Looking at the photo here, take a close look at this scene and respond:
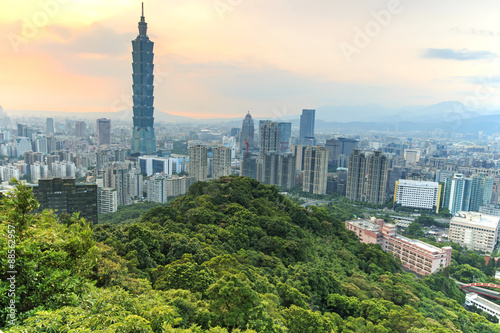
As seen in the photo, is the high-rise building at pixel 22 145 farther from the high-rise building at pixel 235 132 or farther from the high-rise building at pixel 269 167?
the high-rise building at pixel 235 132

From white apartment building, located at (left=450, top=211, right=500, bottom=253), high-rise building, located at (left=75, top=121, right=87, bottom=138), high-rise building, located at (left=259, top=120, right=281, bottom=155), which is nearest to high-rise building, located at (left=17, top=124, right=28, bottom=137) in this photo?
high-rise building, located at (left=75, top=121, right=87, bottom=138)

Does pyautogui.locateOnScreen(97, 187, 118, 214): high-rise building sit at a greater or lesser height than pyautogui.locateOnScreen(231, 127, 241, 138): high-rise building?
lesser

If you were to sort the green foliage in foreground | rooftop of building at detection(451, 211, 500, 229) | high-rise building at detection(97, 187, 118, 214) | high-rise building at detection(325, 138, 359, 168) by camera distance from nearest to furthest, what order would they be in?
the green foliage in foreground, rooftop of building at detection(451, 211, 500, 229), high-rise building at detection(97, 187, 118, 214), high-rise building at detection(325, 138, 359, 168)

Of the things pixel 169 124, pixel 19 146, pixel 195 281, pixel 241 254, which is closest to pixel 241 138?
pixel 169 124

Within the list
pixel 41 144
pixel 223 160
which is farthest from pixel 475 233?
pixel 41 144

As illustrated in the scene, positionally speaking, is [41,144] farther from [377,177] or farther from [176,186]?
[377,177]

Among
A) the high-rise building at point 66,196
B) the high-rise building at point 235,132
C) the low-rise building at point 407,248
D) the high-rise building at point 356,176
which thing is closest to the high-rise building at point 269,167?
the high-rise building at point 356,176

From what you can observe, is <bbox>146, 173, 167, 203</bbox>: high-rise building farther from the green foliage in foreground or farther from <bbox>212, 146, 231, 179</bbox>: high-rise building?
<bbox>212, 146, 231, 179</bbox>: high-rise building
